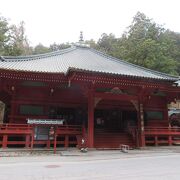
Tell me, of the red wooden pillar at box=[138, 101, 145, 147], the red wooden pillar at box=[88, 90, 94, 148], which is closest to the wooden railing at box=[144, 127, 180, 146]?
the red wooden pillar at box=[138, 101, 145, 147]

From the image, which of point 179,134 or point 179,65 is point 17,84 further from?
point 179,65

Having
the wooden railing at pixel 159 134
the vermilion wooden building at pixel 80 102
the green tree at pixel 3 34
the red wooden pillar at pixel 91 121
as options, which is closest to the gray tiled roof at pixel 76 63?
the vermilion wooden building at pixel 80 102

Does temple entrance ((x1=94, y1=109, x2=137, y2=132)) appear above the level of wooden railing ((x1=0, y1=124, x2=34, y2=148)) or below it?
above

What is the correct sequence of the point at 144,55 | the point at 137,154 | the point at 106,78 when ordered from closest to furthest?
the point at 137,154 → the point at 106,78 → the point at 144,55

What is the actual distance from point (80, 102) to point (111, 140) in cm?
Result: 335

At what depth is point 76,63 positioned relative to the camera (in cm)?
1517

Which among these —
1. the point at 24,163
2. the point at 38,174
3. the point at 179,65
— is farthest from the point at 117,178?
the point at 179,65

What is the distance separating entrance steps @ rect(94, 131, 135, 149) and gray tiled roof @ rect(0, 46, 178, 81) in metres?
4.01

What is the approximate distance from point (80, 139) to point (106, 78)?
12.6 feet

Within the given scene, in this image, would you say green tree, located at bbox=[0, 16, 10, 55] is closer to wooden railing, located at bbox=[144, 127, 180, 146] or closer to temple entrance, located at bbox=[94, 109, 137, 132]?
temple entrance, located at bbox=[94, 109, 137, 132]

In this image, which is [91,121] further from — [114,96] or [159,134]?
[159,134]

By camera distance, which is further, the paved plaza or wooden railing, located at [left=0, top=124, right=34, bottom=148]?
wooden railing, located at [left=0, top=124, right=34, bottom=148]

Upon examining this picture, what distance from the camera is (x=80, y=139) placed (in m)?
12.3

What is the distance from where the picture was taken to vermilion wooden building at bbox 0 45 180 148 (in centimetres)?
1148
